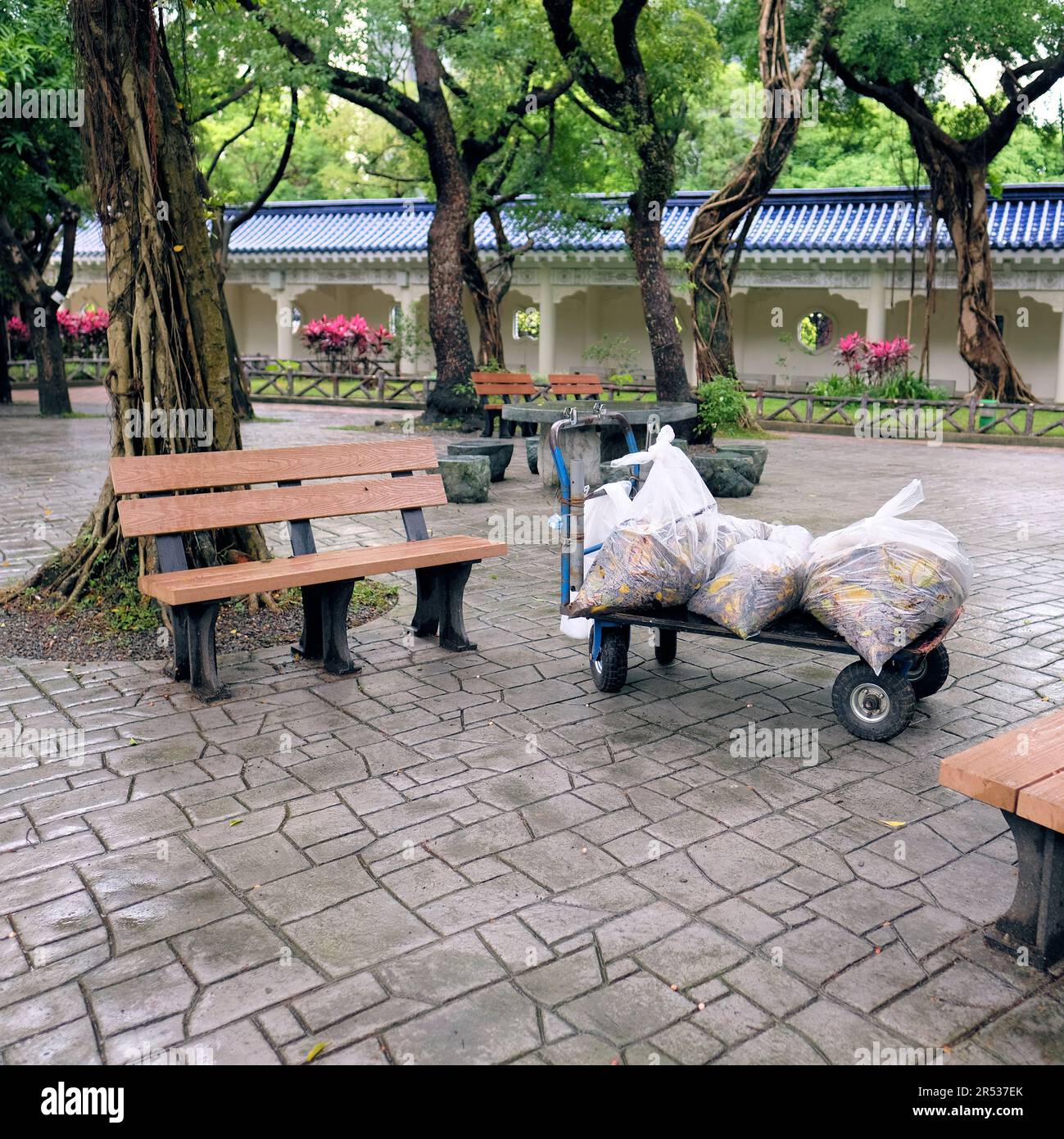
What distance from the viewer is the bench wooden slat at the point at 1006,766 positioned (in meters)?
2.94

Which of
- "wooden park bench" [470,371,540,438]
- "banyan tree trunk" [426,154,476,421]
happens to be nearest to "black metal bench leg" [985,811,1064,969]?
"wooden park bench" [470,371,540,438]

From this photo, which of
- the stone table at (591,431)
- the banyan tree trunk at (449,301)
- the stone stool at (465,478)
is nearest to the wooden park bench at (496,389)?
the banyan tree trunk at (449,301)

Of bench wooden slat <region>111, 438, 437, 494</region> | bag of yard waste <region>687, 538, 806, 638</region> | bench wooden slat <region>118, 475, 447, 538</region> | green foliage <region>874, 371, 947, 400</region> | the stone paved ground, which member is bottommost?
the stone paved ground

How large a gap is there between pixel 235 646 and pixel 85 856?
228 centimetres

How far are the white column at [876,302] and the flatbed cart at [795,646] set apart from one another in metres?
17.8

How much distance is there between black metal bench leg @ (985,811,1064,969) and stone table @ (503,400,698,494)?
617cm

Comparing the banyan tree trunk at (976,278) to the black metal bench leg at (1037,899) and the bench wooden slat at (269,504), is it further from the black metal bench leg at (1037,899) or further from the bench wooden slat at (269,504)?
the black metal bench leg at (1037,899)

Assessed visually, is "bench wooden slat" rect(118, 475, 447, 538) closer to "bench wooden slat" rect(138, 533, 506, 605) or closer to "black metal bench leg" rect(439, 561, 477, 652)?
"bench wooden slat" rect(138, 533, 506, 605)

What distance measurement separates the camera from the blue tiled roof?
2069 centimetres

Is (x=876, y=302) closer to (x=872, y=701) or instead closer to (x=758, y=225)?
(x=758, y=225)

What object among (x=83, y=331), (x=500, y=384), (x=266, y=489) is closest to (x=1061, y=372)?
(x=500, y=384)

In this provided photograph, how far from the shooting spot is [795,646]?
183 inches

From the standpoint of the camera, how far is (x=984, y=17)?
1636 centimetres

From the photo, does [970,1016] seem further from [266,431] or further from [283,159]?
[283,159]
